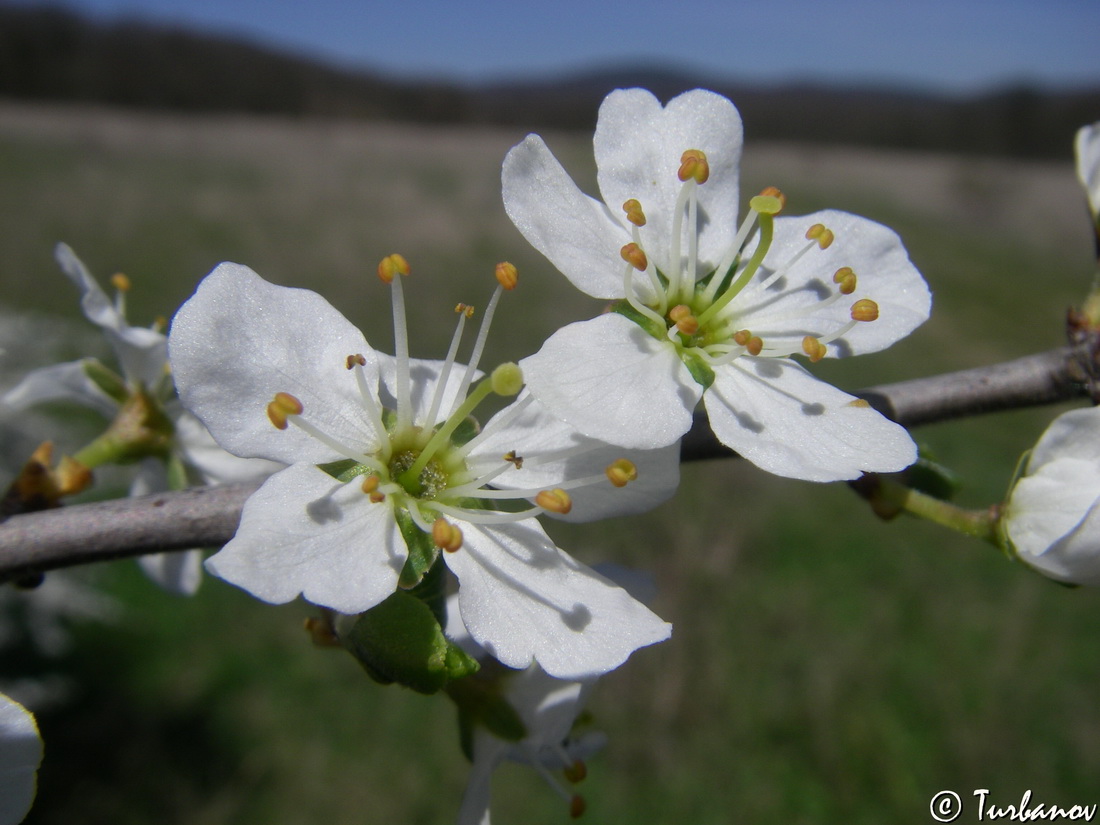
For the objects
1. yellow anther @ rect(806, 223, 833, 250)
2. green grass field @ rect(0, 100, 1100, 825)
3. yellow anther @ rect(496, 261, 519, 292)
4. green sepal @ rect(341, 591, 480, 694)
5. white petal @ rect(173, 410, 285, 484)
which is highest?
yellow anther @ rect(806, 223, 833, 250)

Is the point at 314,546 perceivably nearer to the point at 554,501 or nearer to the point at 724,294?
the point at 554,501

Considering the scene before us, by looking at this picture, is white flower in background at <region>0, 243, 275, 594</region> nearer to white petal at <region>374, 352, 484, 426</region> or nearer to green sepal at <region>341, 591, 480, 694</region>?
white petal at <region>374, 352, 484, 426</region>

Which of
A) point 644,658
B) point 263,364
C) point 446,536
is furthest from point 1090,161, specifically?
point 644,658

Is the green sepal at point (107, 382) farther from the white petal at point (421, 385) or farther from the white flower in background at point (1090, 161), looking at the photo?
the white flower in background at point (1090, 161)

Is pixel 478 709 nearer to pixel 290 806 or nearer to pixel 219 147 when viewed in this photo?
pixel 290 806

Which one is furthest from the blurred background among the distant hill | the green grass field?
the distant hill

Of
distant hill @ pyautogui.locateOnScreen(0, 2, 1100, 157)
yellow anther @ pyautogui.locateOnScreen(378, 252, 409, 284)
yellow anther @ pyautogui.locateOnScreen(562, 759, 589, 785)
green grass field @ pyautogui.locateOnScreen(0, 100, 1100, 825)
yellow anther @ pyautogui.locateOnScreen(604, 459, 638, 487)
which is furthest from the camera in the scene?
distant hill @ pyautogui.locateOnScreen(0, 2, 1100, 157)
